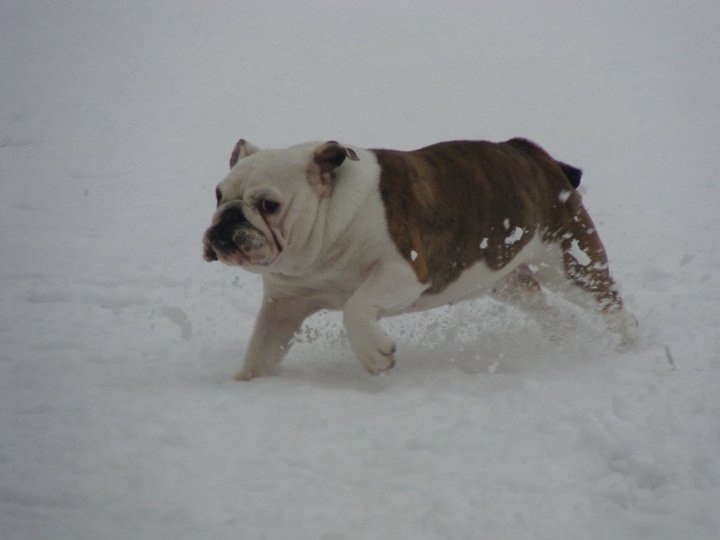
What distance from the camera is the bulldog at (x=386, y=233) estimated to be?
13.9 ft

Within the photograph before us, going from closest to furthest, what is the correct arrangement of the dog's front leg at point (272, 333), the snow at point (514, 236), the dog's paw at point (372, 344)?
the dog's paw at point (372, 344) < the dog's front leg at point (272, 333) < the snow at point (514, 236)

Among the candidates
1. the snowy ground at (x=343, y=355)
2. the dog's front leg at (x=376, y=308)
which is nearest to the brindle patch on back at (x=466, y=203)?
the dog's front leg at (x=376, y=308)

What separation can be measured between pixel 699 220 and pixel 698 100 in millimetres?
5698

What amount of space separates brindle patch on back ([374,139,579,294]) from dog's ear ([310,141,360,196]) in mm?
276

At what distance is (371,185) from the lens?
179 inches

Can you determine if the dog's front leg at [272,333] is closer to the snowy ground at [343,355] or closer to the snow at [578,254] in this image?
the snowy ground at [343,355]

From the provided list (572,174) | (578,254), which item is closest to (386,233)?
(578,254)

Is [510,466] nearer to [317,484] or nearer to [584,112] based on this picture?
[317,484]

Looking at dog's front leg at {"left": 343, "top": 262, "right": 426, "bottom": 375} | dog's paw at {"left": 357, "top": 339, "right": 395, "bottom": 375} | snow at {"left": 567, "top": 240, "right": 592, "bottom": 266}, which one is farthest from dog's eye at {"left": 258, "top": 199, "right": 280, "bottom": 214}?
snow at {"left": 567, "top": 240, "right": 592, "bottom": 266}

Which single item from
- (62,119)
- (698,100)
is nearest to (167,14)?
(62,119)

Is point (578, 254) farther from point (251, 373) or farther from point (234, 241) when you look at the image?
point (234, 241)

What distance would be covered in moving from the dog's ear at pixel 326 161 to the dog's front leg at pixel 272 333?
0.68m

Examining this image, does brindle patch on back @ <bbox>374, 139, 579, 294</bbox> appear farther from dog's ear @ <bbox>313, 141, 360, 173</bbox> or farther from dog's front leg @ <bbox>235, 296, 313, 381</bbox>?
dog's front leg @ <bbox>235, 296, 313, 381</bbox>

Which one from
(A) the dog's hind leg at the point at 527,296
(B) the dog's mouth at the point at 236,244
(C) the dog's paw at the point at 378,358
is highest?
(B) the dog's mouth at the point at 236,244
